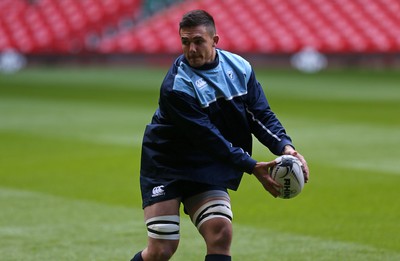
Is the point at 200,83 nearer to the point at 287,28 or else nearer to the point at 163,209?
the point at 163,209

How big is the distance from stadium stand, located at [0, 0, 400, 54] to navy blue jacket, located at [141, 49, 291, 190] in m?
25.0

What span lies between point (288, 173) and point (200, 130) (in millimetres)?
575

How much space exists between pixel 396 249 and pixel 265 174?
251cm

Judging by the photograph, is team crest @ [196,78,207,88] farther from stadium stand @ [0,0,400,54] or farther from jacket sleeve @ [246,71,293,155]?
stadium stand @ [0,0,400,54]

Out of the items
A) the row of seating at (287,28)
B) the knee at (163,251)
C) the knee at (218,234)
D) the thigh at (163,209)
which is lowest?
the knee at (163,251)

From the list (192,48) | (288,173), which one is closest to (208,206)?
(288,173)

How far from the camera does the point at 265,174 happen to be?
17.8 feet

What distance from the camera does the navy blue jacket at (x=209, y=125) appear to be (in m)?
5.57

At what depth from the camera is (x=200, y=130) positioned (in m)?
5.54

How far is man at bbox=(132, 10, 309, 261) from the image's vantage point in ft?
18.2

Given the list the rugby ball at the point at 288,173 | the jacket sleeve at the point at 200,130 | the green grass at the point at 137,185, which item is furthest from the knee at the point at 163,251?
the green grass at the point at 137,185

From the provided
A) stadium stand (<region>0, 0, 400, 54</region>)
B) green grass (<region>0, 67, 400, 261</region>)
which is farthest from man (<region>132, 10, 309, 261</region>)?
stadium stand (<region>0, 0, 400, 54</region>)

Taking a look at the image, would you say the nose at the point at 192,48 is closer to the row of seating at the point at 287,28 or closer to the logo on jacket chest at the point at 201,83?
the logo on jacket chest at the point at 201,83

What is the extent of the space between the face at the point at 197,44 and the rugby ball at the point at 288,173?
0.75 metres
